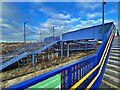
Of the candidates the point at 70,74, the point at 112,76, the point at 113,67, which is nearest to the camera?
the point at 70,74

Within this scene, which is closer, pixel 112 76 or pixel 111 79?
pixel 111 79

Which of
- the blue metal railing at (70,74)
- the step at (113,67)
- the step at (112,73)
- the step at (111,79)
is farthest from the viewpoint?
the step at (113,67)

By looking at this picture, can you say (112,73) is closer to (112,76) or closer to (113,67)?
(112,76)

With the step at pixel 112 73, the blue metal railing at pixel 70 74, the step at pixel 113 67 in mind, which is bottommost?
the step at pixel 112 73

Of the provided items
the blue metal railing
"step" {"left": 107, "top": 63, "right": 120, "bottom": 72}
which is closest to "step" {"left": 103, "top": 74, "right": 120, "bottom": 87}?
"step" {"left": 107, "top": 63, "right": 120, "bottom": 72}

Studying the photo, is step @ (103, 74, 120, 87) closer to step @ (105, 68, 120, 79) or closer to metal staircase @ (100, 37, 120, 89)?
metal staircase @ (100, 37, 120, 89)

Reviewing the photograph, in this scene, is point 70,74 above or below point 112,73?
above

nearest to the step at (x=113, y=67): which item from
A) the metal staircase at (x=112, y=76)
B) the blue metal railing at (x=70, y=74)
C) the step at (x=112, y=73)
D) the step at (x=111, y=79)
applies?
the metal staircase at (x=112, y=76)

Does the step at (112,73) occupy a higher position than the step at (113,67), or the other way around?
the step at (113,67)

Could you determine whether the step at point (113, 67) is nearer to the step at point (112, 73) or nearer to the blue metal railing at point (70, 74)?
the step at point (112, 73)

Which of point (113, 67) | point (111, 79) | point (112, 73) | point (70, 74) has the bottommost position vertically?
point (111, 79)

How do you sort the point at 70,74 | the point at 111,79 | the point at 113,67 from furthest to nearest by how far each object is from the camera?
1. the point at 113,67
2. the point at 111,79
3. the point at 70,74

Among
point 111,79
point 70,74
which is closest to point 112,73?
point 111,79

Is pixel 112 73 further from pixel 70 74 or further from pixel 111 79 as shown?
pixel 70 74
